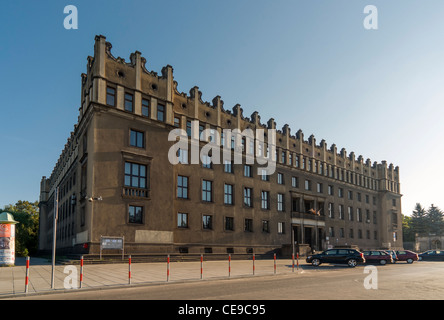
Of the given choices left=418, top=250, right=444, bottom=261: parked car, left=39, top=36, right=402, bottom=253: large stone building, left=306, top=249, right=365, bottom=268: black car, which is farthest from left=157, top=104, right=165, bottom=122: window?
left=418, top=250, right=444, bottom=261: parked car

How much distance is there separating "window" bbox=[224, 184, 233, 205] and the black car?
14.2 meters

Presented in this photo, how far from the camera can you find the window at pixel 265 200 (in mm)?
47688

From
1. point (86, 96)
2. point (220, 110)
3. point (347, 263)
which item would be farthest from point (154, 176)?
point (347, 263)

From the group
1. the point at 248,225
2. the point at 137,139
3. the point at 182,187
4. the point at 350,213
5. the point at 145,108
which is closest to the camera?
the point at 137,139

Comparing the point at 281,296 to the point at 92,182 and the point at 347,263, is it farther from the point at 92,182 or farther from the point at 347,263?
the point at 92,182

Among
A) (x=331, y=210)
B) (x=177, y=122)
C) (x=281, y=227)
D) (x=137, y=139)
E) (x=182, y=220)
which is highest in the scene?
(x=177, y=122)

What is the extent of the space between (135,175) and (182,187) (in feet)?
20.6

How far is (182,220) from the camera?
38.0 m

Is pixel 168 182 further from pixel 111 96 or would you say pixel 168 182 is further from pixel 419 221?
pixel 419 221

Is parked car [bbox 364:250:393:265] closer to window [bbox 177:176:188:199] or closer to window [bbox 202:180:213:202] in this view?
window [bbox 202:180:213:202]

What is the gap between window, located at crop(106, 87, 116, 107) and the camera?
33.0m

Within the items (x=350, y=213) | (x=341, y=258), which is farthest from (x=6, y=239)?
(x=350, y=213)

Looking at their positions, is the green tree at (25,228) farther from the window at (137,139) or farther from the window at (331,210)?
the window at (331,210)
